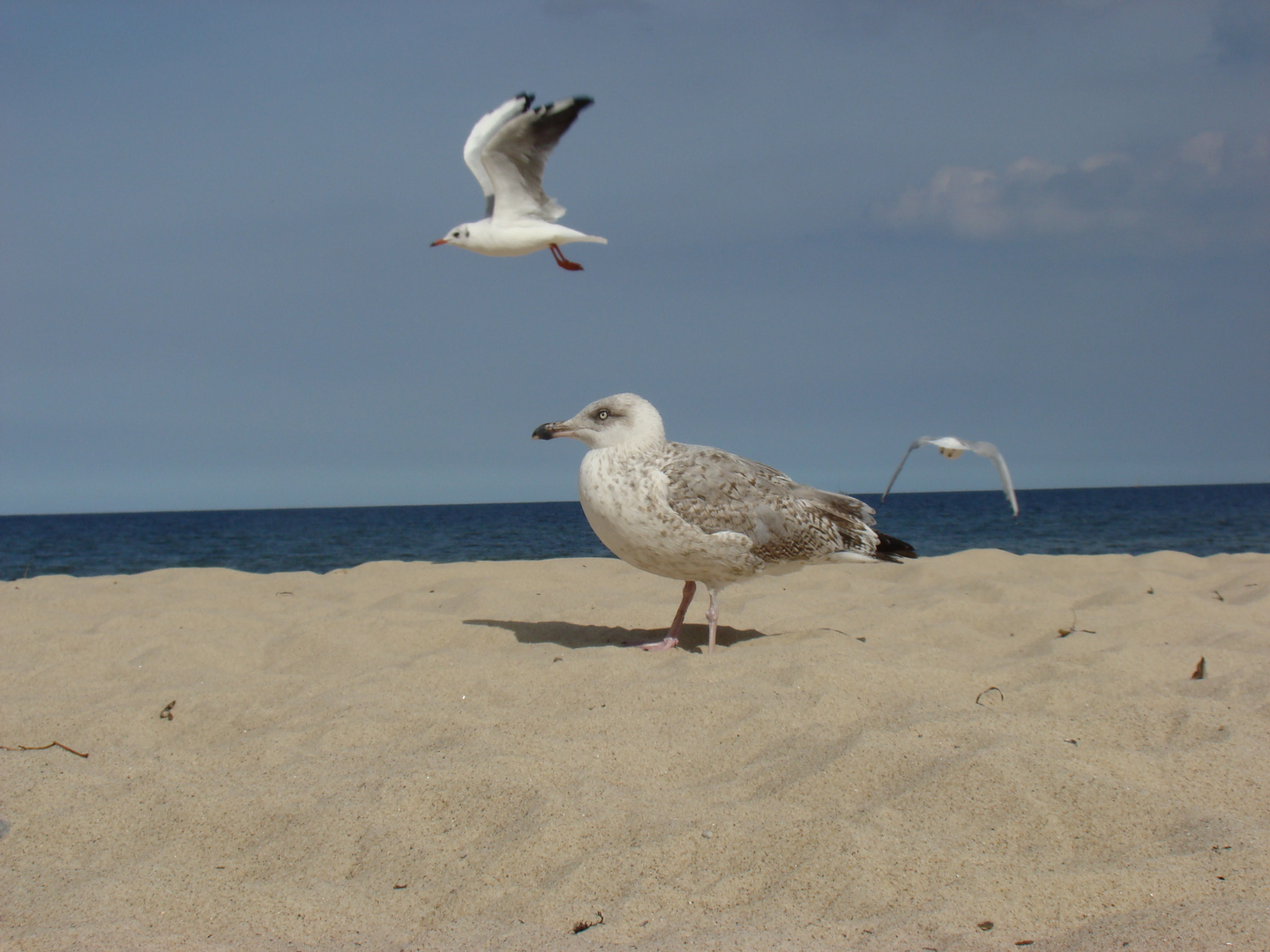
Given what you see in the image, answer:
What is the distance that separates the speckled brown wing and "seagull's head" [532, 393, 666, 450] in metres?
0.18

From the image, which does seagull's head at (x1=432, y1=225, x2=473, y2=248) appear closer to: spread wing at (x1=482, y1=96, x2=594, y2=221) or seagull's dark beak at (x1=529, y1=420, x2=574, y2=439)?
→ spread wing at (x1=482, y1=96, x2=594, y2=221)

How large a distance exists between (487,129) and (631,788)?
3.88 m

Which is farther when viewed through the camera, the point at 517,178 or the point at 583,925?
the point at 517,178

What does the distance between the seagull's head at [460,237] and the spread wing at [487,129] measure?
347 mm

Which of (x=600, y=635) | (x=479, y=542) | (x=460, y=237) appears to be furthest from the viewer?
(x=479, y=542)

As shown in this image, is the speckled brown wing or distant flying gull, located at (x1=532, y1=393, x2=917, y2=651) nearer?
distant flying gull, located at (x1=532, y1=393, x2=917, y2=651)

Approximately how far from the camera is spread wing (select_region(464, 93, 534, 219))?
520 cm

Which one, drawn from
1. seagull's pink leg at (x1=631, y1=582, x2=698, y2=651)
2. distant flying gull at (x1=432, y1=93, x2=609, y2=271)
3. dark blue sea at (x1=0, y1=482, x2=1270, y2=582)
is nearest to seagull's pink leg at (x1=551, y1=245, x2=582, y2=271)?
distant flying gull at (x1=432, y1=93, x2=609, y2=271)

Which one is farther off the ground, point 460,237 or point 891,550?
point 460,237

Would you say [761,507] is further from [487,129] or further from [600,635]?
[487,129]

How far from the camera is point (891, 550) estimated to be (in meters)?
5.60

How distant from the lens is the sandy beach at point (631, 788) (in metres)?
2.26

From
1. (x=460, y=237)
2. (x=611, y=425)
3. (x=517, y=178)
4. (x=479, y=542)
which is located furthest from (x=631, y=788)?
(x=479, y=542)

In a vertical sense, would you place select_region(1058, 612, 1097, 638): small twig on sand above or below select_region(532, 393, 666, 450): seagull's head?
below
